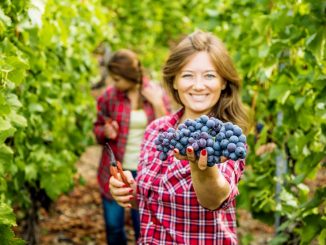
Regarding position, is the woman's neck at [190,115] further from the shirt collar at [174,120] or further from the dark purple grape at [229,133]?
the dark purple grape at [229,133]

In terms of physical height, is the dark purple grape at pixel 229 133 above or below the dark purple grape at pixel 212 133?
below

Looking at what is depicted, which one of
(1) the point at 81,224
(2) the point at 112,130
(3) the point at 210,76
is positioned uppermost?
(2) the point at 112,130

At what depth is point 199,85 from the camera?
197 centimetres

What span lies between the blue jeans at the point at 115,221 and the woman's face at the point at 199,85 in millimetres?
1911

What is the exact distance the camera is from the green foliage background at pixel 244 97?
93.6 inches

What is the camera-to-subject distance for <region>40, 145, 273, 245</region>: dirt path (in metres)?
4.80

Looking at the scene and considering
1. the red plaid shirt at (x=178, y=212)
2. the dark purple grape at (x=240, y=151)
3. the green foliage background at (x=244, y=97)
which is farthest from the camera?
the green foliage background at (x=244, y=97)

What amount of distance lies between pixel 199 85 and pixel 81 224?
357cm

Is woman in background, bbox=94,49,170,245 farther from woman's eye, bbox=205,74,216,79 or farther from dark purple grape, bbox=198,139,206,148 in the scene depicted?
dark purple grape, bbox=198,139,206,148

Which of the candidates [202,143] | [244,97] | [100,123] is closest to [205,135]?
[202,143]

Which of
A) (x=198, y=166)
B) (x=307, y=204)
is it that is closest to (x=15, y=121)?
(x=198, y=166)

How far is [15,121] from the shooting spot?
214cm

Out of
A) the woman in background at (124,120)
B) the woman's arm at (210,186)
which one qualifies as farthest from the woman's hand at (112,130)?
the woman's arm at (210,186)

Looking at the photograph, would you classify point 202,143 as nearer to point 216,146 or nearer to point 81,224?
point 216,146
